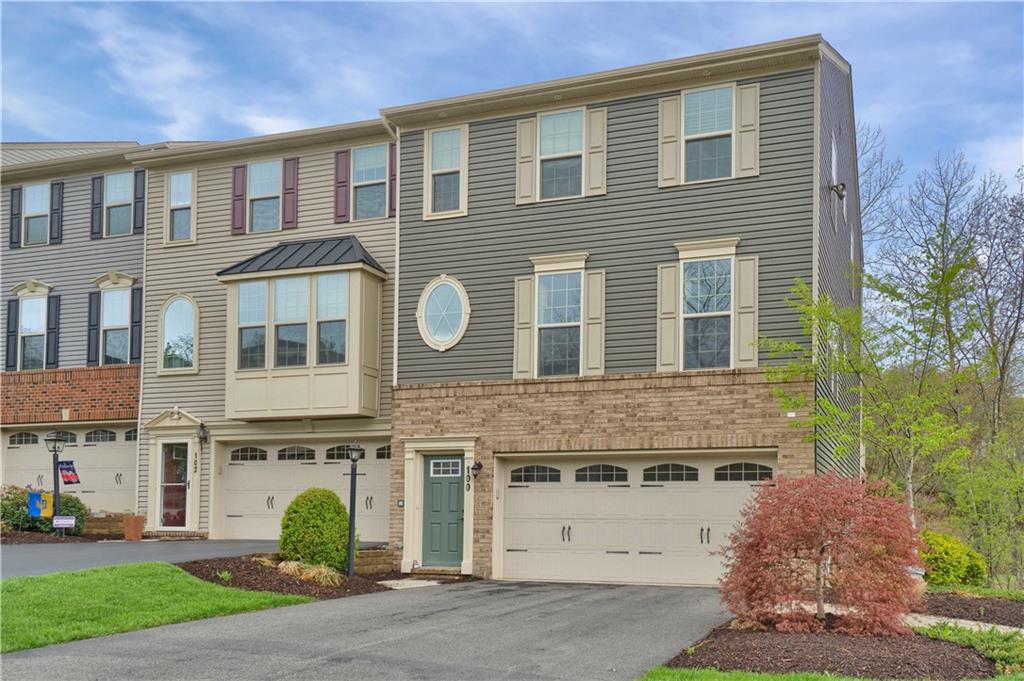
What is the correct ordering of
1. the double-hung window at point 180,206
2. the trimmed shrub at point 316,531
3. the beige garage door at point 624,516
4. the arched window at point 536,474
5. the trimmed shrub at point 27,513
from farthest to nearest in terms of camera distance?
1. the double-hung window at point 180,206
2. the trimmed shrub at point 27,513
3. the arched window at point 536,474
4. the beige garage door at point 624,516
5. the trimmed shrub at point 316,531

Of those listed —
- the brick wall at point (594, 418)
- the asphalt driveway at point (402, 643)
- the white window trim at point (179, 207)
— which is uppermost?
the white window trim at point (179, 207)

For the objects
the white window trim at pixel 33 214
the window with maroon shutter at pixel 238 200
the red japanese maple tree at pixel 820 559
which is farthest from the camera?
the white window trim at pixel 33 214

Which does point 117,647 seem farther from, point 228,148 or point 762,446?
point 228,148

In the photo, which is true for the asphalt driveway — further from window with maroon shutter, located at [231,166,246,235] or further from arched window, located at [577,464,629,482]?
window with maroon shutter, located at [231,166,246,235]

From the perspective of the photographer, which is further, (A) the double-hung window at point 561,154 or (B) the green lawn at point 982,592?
(A) the double-hung window at point 561,154

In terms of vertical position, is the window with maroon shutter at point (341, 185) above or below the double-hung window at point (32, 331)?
above

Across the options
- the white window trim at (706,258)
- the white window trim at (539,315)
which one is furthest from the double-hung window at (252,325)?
the white window trim at (706,258)

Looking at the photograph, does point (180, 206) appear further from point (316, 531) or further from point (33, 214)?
point (316, 531)

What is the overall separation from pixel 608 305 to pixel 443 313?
312cm

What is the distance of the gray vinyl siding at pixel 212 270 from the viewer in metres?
21.6

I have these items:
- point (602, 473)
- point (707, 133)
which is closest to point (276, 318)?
point (602, 473)

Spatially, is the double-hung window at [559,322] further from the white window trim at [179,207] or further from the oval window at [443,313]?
the white window trim at [179,207]

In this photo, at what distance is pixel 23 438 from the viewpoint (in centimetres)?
2581

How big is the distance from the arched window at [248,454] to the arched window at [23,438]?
6.23 meters
